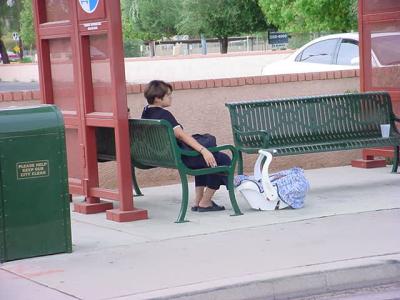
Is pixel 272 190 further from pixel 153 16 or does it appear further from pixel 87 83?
pixel 153 16

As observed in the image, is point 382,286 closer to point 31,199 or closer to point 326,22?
point 31,199

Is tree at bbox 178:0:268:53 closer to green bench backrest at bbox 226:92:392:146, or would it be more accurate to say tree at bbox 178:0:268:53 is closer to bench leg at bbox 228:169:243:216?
green bench backrest at bbox 226:92:392:146

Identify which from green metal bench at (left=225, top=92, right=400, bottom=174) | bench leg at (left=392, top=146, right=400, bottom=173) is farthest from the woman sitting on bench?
bench leg at (left=392, top=146, right=400, bottom=173)

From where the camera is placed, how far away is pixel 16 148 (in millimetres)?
7691

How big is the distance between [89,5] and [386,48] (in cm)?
456

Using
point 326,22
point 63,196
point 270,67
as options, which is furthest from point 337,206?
point 326,22

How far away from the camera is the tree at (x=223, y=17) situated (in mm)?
49250

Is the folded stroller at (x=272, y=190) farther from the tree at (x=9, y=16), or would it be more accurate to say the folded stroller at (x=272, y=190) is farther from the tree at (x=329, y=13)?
the tree at (x=9, y=16)

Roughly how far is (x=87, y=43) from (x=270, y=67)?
926 cm

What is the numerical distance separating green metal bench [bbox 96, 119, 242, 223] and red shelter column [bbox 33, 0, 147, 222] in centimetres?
19

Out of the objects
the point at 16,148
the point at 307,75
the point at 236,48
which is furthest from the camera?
the point at 236,48

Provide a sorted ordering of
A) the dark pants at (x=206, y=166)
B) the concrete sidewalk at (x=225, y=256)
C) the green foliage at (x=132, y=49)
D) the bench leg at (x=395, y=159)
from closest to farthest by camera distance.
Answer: the concrete sidewalk at (x=225, y=256), the dark pants at (x=206, y=166), the bench leg at (x=395, y=159), the green foliage at (x=132, y=49)

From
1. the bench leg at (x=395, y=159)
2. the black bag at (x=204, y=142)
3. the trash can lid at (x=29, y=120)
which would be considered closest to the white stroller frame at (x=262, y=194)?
the black bag at (x=204, y=142)

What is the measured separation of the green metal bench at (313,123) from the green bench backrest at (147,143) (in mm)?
1302
